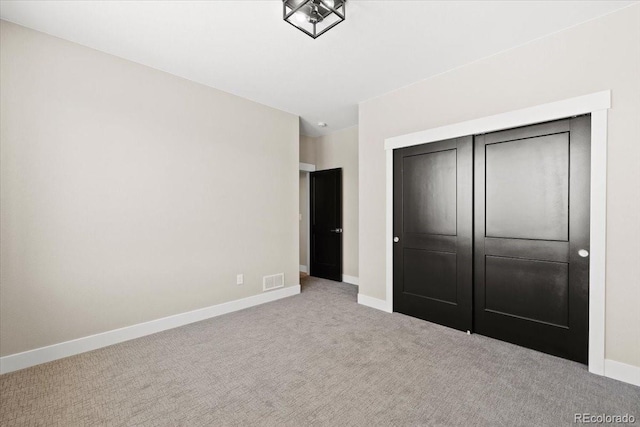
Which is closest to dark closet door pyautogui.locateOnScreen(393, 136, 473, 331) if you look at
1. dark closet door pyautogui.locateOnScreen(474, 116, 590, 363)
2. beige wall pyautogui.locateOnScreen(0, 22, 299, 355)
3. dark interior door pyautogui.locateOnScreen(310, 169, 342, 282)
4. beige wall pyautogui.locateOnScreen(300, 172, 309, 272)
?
dark closet door pyautogui.locateOnScreen(474, 116, 590, 363)

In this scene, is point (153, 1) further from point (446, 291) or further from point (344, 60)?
point (446, 291)

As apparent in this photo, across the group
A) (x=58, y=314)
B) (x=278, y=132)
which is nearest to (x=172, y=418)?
(x=58, y=314)

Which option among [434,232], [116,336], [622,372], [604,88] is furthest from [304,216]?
[622,372]

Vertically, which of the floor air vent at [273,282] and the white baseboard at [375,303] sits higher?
the floor air vent at [273,282]

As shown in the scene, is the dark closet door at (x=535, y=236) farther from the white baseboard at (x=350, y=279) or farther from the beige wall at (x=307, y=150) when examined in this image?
the beige wall at (x=307, y=150)

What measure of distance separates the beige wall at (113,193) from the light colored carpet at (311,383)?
0.51 m

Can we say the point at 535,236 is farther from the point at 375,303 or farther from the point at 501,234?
the point at 375,303

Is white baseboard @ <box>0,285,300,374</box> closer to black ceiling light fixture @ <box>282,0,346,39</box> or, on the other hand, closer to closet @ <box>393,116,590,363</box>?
closet @ <box>393,116,590,363</box>

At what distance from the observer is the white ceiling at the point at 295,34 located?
217 centimetres

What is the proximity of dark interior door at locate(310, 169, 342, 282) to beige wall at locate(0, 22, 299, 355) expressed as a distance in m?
1.73

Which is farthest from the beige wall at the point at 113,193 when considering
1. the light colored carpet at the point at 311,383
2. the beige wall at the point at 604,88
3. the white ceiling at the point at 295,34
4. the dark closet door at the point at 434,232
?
the beige wall at the point at 604,88

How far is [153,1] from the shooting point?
2098mm

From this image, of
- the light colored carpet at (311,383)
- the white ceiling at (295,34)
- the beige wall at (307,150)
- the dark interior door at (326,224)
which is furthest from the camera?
the beige wall at (307,150)

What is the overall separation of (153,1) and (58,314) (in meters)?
2.74
